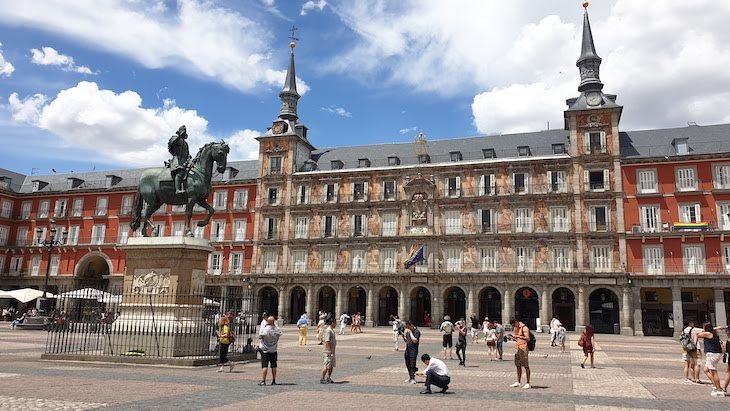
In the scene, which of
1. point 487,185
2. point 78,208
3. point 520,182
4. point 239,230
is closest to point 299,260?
point 239,230

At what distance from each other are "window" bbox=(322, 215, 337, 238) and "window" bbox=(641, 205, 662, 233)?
85.6 ft

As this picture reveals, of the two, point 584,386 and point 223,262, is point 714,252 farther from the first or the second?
point 223,262

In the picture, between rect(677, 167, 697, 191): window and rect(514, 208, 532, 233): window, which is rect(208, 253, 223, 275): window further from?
rect(677, 167, 697, 191): window

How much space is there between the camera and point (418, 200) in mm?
49094

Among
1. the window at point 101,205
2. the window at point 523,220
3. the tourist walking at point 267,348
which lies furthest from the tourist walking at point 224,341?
the window at point 101,205

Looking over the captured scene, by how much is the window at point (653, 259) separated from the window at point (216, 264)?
3761 centimetres

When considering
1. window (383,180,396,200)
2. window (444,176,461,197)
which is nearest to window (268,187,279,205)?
window (383,180,396,200)

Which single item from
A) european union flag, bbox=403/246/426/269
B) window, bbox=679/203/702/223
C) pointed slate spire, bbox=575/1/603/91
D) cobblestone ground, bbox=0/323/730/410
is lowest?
cobblestone ground, bbox=0/323/730/410

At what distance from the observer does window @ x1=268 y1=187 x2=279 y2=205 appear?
53.3 m

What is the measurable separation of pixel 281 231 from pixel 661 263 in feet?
107

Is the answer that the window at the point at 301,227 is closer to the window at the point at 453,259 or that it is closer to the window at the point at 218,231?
the window at the point at 218,231

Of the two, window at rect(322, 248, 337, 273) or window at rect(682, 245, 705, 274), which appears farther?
window at rect(322, 248, 337, 273)

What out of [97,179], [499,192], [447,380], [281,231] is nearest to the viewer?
[447,380]

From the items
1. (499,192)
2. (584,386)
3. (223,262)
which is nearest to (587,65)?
(499,192)
